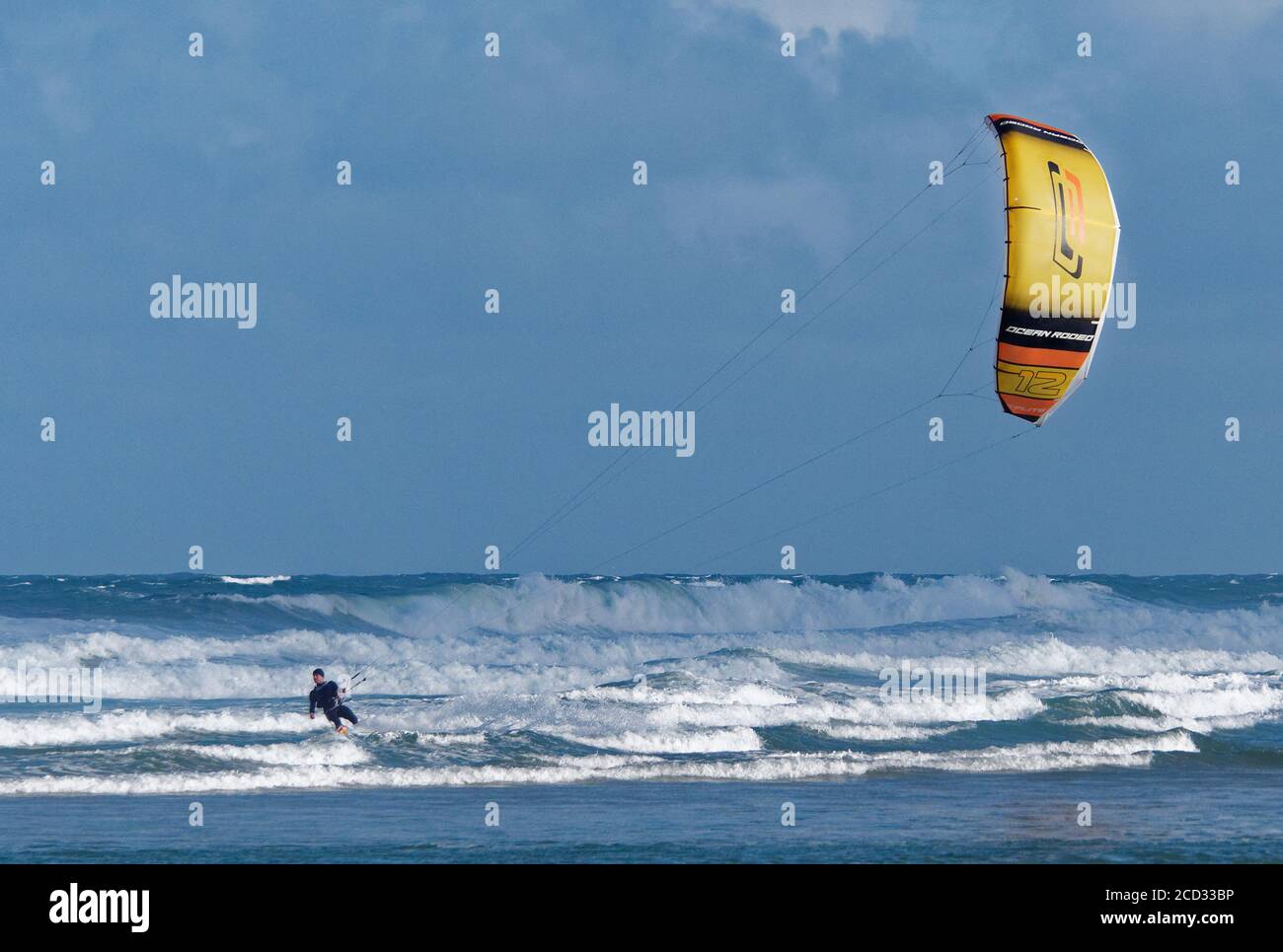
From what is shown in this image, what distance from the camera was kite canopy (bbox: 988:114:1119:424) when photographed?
1581 cm

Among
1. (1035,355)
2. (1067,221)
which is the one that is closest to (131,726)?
(1035,355)

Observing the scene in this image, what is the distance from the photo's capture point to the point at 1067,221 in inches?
628

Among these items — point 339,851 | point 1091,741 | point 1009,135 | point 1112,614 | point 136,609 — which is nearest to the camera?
point 339,851

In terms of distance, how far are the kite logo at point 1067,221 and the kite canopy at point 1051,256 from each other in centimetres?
1

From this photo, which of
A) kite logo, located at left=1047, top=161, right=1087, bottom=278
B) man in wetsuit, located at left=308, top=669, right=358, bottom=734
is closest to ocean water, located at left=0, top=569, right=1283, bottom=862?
man in wetsuit, located at left=308, top=669, right=358, bottom=734

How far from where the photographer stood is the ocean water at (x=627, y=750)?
12195mm

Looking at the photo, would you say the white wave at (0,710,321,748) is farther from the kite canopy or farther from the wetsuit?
the kite canopy

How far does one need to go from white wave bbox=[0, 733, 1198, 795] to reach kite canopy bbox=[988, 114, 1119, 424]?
168 inches

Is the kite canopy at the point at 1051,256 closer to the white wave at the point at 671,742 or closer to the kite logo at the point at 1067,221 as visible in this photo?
the kite logo at the point at 1067,221

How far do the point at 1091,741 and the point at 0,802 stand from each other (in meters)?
12.4
